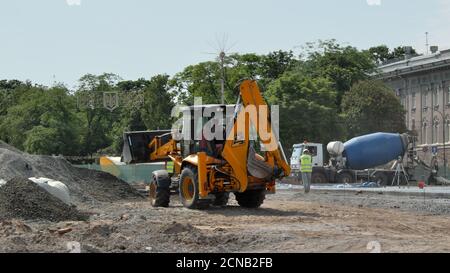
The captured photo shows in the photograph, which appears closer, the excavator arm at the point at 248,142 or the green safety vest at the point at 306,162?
the excavator arm at the point at 248,142

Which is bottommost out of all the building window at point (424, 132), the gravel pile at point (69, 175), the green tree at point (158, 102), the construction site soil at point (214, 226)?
the construction site soil at point (214, 226)

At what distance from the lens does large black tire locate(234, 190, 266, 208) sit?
78.5ft

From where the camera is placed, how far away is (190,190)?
23.3 m

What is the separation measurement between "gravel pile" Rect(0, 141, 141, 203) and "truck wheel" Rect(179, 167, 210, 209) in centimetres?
702

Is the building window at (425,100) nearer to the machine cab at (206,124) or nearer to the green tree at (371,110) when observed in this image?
the green tree at (371,110)

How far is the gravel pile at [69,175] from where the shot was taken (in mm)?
30984

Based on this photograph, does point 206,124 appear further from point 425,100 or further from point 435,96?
point 425,100

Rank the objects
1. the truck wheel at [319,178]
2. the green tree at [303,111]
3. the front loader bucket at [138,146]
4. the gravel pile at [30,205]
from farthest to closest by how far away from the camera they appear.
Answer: the green tree at [303,111], the truck wheel at [319,178], the front loader bucket at [138,146], the gravel pile at [30,205]

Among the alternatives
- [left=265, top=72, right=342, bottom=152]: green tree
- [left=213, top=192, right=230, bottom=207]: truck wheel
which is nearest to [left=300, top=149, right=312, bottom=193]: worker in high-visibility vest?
[left=213, top=192, right=230, bottom=207]: truck wheel

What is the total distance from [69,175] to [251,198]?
1065 cm

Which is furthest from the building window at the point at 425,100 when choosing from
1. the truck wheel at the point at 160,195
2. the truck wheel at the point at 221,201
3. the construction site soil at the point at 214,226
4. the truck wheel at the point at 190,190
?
the truck wheel at the point at 190,190

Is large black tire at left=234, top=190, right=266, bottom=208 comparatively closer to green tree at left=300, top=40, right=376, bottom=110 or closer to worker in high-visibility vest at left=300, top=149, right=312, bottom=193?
worker in high-visibility vest at left=300, top=149, right=312, bottom=193

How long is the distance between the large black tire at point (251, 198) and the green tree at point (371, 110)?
51.2 meters
